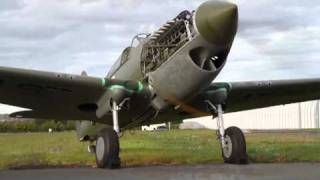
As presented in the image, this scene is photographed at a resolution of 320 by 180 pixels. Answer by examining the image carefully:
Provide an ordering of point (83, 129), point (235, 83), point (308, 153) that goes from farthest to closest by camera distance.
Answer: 1. point (83, 129)
2. point (308, 153)
3. point (235, 83)

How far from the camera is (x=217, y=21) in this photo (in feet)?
37.5

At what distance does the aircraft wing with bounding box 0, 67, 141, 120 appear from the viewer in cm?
1354

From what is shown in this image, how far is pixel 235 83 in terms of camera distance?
15789mm

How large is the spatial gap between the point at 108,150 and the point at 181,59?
2.61m

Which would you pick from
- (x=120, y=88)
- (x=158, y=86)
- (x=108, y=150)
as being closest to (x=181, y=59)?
(x=158, y=86)

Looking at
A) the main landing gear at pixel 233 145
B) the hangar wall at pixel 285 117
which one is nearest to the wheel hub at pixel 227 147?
the main landing gear at pixel 233 145

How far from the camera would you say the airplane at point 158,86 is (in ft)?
40.2

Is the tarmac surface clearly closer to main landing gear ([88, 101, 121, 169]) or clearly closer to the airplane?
main landing gear ([88, 101, 121, 169])

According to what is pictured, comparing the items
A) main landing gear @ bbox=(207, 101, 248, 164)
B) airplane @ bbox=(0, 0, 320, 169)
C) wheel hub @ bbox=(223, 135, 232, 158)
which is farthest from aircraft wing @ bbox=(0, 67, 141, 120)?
wheel hub @ bbox=(223, 135, 232, 158)

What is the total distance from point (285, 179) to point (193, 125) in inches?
4252

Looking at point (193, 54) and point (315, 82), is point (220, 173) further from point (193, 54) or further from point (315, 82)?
point (315, 82)

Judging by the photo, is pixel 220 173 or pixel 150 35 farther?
pixel 150 35

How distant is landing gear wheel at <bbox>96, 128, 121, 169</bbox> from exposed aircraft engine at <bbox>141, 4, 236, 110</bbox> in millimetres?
1776

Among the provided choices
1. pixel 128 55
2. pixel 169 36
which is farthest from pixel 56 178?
pixel 128 55
